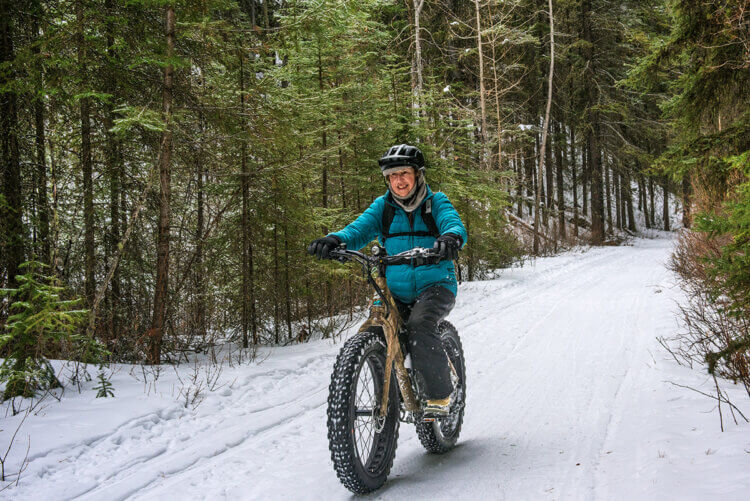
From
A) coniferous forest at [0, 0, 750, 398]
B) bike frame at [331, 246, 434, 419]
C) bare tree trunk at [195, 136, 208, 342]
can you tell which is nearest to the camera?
bike frame at [331, 246, 434, 419]

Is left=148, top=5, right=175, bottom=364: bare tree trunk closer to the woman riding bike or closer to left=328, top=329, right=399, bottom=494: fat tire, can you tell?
the woman riding bike

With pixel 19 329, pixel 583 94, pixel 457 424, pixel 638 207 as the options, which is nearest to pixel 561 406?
pixel 457 424

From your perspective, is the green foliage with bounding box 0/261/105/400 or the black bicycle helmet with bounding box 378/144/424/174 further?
the green foliage with bounding box 0/261/105/400

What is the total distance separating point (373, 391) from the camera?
337 centimetres

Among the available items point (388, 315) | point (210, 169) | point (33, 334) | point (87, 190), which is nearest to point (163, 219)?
point (87, 190)

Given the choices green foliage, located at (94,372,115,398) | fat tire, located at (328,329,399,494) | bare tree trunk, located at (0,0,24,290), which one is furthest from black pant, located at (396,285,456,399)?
bare tree trunk, located at (0,0,24,290)

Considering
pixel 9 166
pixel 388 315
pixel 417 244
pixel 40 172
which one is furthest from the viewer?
pixel 40 172

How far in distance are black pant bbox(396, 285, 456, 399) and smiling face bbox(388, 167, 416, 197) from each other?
0.81 meters

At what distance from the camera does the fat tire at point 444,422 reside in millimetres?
3859

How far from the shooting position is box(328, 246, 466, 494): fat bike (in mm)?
3035

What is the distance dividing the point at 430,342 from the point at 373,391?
569 mm

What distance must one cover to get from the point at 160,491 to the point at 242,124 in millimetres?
5632

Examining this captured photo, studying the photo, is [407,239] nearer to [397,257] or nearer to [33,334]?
[397,257]

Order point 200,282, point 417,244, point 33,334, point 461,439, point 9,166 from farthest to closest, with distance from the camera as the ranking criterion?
point 200,282 < point 9,166 < point 33,334 < point 461,439 < point 417,244
